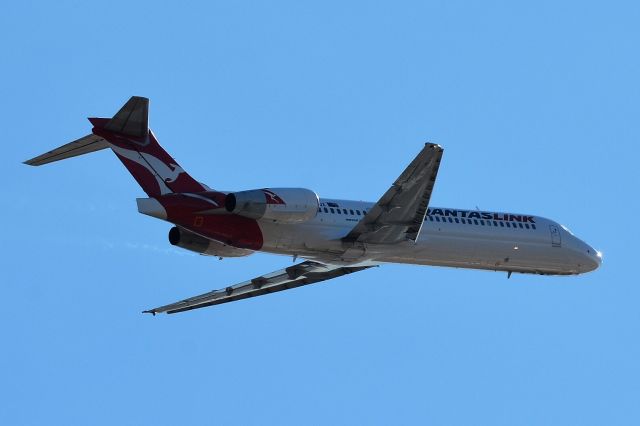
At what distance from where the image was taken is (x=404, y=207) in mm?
38188

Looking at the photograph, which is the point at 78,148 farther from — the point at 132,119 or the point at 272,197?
the point at 272,197

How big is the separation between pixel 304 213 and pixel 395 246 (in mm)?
3700

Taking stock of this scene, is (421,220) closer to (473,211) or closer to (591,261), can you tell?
(473,211)

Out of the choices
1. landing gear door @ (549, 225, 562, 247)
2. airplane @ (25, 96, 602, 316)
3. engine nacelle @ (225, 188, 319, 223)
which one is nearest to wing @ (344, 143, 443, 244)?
airplane @ (25, 96, 602, 316)

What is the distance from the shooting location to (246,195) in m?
36.2

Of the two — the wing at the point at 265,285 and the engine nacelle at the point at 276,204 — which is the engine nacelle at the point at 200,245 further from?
the wing at the point at 265,285

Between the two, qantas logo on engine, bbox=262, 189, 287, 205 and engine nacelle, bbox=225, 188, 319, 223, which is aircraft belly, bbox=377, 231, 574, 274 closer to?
engine nacelle, bbox=225, 188, 319, 223

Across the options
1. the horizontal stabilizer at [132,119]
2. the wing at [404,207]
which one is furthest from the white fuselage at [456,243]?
the horizontal stabilizer at [132,119]

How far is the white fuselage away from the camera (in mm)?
38625

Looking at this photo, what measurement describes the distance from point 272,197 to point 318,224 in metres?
2.68

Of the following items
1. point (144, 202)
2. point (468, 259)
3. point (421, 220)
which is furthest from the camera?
point (468, 259)

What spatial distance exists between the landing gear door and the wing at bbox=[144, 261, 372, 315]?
626cm

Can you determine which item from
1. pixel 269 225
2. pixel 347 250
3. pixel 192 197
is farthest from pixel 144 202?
pixel 347 250

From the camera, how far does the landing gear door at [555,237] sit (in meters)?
43.4
